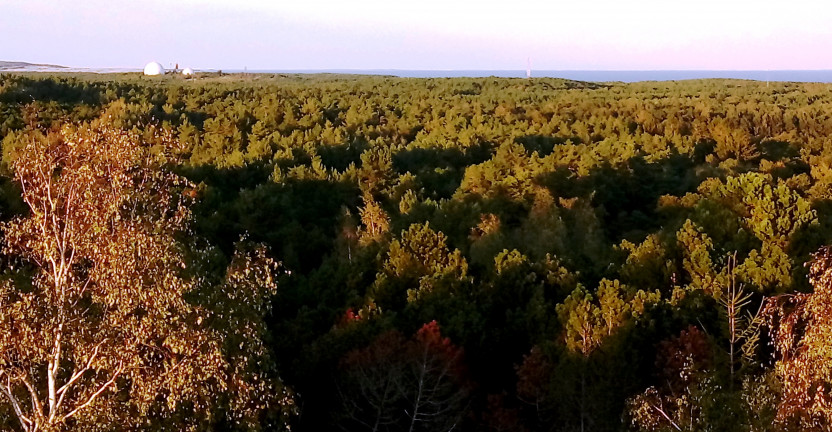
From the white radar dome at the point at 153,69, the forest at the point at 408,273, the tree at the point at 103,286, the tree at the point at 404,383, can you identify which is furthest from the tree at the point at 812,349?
the white radar dome at the point at 153,69

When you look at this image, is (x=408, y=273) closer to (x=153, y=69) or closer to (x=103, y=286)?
(x=103, y=286)

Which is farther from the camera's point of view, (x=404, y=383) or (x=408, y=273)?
(x=408, y=273)

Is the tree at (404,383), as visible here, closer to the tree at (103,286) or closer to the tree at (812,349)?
the tree at (103,286)

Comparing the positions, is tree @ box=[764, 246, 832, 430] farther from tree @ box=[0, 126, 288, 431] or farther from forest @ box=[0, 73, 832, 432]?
tree @ box=[0, 126, 288, 431]

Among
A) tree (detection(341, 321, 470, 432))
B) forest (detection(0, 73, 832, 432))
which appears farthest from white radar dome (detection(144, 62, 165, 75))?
tree (detection(341, 321, 470, 432))

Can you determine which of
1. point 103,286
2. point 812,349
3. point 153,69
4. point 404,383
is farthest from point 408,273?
point 153,69

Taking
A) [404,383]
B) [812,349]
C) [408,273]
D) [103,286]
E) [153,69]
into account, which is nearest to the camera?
[812,349]
